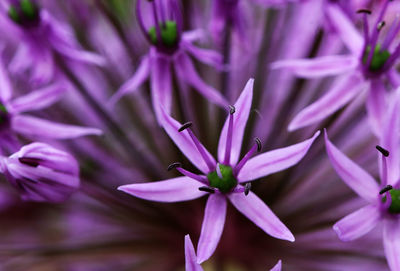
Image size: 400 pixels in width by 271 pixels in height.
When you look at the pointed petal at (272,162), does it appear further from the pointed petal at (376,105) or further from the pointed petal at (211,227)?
the pointed petal at (376,105)

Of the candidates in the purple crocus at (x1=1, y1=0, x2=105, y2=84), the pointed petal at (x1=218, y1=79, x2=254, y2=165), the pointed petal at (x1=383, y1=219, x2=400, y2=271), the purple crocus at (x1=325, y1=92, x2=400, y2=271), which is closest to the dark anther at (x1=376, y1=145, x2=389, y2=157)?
the purple crocus at (x1=325, y1=92, x2=400, y2=271)

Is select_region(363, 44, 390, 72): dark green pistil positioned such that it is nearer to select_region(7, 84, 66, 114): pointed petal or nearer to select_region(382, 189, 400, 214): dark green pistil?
select_region(382, 189, 400, 214): dark green pistil

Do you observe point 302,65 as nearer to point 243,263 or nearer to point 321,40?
point 321,40

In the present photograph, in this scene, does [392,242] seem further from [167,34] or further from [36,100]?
[36,100]

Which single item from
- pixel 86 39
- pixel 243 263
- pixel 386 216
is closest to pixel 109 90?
pixel 86 39

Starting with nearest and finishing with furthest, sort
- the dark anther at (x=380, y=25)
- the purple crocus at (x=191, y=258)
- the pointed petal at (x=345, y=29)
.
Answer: the purple crocus at (x=191, y=258), the dark anther at (x=380, y=25), the pointed petal at (x=345, y=29)

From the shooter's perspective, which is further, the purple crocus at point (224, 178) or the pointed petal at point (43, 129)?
the pointed petal at point (43, 129)

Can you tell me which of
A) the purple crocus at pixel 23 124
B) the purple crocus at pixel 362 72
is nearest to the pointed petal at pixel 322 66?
the purple crocus at pixel 362 72
